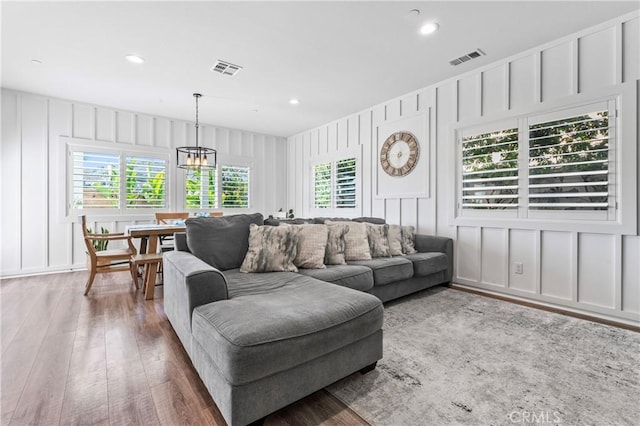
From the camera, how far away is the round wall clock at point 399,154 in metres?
4.25

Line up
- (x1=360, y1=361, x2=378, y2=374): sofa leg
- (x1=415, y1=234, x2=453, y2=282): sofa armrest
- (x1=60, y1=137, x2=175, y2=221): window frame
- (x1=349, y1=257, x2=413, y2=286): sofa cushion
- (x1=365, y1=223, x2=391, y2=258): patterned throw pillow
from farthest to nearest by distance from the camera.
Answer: (x1=60, y1=137, x2=175, y2=221): window frame → (x1=415, y1=234, x2=453, y2=282): sofa armrest → (x1=365, y1=223, x2=391, y2=258): patterned throw pillow → (x1=349, y1=257, x2=413, y2=286): sofa cushion → (x1=360, y1=361, x2=378, y2=374): sofa leg

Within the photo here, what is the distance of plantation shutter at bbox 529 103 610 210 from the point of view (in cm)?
270

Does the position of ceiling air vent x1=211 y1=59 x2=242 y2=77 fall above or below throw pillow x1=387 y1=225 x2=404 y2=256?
above

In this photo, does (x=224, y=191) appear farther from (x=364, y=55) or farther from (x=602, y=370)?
(x=602, y=370)

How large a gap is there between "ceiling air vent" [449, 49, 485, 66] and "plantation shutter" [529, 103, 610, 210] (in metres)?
0.97

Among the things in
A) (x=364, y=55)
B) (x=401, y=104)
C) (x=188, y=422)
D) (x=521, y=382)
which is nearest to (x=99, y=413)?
(x=188, y=422)

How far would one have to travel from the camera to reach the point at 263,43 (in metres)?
3.03

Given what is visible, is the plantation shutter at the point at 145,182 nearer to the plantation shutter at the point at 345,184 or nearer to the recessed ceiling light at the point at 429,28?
the plantation shutter at the point at 345,184

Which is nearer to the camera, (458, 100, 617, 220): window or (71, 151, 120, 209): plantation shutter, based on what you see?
A: (458, 100, 617, 220): window

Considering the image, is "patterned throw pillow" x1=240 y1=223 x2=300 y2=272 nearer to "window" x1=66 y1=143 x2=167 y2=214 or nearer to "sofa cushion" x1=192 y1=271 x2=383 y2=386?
"sofa cushion" x1=192 y1=271 x2=383 y2=386

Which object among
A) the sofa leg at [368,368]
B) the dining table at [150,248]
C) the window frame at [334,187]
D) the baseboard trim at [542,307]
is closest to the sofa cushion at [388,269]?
the baseboard trim at [542,307]

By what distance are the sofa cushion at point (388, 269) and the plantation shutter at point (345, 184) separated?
2249mm

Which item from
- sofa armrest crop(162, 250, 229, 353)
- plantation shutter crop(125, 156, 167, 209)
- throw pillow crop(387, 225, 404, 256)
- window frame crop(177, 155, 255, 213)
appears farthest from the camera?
window frame crop(177, 155, 255, 213)

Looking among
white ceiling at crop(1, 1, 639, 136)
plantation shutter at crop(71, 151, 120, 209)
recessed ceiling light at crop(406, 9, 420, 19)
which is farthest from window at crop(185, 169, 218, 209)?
recessed ceiling light at crop(406, 9, 420, 19)
